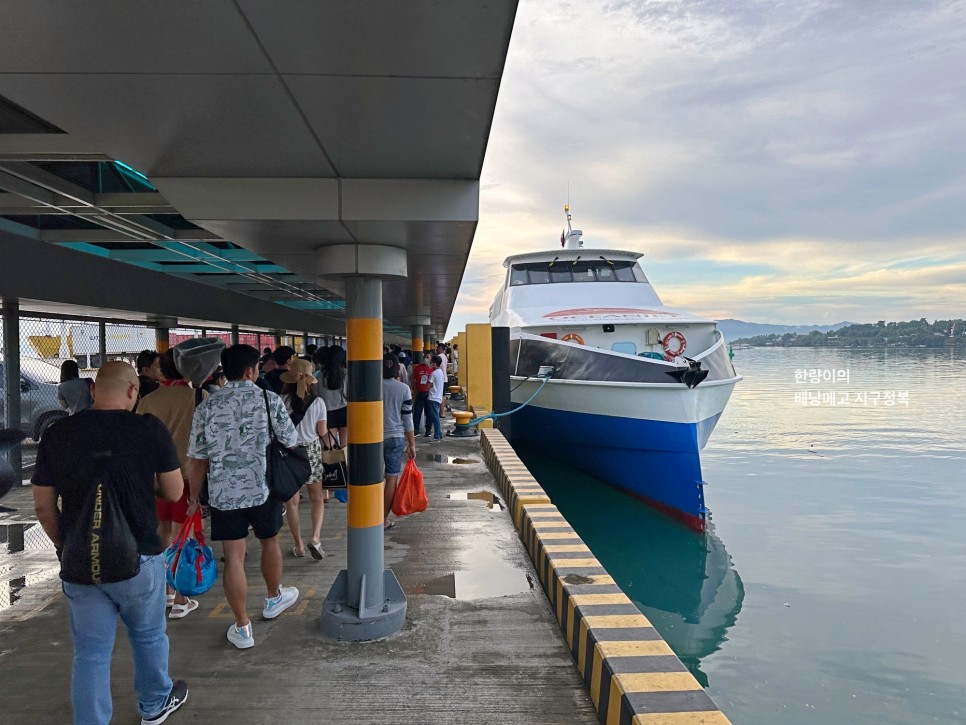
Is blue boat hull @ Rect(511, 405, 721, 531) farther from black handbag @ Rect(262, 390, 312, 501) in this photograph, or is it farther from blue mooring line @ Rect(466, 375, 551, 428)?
black handbag @ Rect(262, 390, 312, 501)

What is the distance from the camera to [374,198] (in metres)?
3.61

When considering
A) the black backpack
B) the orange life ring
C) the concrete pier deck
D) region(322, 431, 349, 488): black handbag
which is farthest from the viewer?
the orange life ring

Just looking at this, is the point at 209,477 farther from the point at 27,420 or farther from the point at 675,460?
the point at 27,420

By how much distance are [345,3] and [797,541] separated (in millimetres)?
9982

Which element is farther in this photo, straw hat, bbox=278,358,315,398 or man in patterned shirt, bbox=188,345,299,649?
straw hat, bbox=278,358,315,398

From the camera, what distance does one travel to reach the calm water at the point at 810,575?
5297mm

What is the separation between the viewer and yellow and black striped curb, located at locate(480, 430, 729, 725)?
2.66 m

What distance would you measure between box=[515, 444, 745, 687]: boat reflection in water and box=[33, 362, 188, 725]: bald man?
478cm

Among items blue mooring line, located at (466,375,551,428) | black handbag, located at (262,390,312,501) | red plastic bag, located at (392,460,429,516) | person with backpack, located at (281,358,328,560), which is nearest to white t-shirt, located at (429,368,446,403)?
blue mooring line, located at (466,375,551,428)

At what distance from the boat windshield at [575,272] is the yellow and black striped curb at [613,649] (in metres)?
10.2

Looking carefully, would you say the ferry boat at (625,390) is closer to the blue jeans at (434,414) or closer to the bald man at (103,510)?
the blue jeans at (434,414)

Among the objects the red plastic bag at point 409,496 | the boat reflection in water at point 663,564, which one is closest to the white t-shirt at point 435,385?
the boat reflection in water at point 663,564

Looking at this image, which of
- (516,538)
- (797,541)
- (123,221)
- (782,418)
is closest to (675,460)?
(797,541)

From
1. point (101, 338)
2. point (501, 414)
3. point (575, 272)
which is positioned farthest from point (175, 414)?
point (575, 272)
